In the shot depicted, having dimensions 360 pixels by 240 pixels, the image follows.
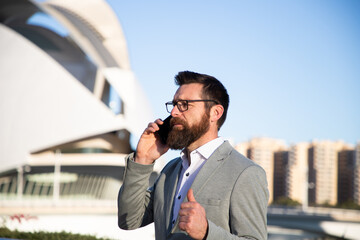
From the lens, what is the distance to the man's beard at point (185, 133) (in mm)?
2695

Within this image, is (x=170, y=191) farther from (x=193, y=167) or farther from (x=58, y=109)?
(x=58, y=109)

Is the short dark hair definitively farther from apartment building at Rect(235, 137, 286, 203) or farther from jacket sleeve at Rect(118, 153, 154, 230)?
apartment building at Rect(235, 137, 286, 203)

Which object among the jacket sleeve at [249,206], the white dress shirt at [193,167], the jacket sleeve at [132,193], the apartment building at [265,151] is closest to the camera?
the jacket sleeve at [249,206]

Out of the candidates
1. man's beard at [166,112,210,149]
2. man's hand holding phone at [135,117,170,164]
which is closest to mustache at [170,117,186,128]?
man's beard at [166,112,210,149]

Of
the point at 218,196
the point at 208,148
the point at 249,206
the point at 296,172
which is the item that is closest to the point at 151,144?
the point at 208,148

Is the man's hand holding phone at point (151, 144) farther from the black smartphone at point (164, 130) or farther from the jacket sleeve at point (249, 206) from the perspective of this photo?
the jacket sleeve at point (249, 206)

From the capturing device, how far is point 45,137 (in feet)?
113

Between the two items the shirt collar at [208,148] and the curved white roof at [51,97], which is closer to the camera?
the shirt collar at [208,148]

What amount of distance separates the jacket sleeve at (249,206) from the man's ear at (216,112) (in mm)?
420

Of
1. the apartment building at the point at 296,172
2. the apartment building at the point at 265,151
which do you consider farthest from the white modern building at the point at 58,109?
the apartment building at the point at 265,151

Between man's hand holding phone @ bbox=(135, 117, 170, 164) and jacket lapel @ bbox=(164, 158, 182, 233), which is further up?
man's hand holding phone @ bbox=(135, 117, 170, 164)

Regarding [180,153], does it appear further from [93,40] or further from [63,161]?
[93,40]

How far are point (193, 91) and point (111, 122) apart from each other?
107 feet

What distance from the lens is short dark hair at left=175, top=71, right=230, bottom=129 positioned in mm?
2758
